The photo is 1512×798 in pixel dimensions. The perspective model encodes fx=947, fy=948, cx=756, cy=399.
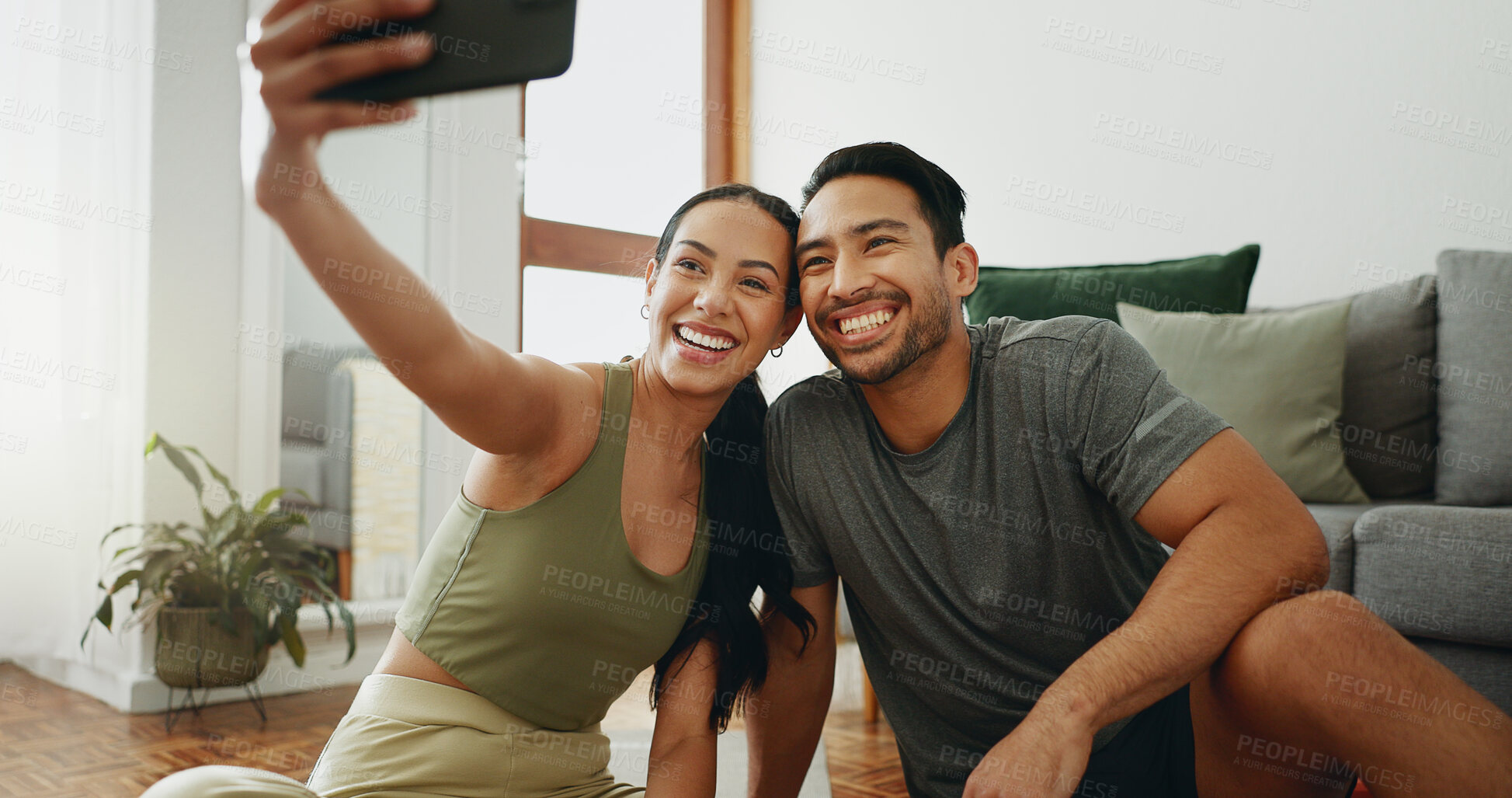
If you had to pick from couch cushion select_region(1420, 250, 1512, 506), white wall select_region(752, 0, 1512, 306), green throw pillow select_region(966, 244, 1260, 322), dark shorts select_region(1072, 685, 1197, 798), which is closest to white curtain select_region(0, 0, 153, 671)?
green throw pillow select_region(966, 244, 1260, 322)

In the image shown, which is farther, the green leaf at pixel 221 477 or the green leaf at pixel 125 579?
the green leaf at pixel 221 477

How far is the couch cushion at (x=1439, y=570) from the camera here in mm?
1351

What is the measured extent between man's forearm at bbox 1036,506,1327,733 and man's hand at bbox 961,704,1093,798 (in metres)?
0.02

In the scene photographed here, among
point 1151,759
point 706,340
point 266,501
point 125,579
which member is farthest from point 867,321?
point 125,579

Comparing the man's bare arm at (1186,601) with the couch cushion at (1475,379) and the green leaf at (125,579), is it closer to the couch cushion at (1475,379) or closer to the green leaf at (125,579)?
the couch cushion at (1475,379)

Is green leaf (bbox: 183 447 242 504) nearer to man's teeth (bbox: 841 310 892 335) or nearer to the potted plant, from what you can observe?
the potted plant

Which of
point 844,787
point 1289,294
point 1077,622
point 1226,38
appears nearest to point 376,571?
point 844,787

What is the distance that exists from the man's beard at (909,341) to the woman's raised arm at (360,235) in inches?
16.6

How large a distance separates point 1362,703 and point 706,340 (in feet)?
2.65

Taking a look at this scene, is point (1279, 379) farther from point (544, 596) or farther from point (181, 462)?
point (181, 462)

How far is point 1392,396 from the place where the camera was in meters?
1.96

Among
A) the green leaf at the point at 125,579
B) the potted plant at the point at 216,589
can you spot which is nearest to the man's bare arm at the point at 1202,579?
the potted plant at the point at 216,589

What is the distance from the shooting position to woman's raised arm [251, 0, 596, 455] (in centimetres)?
64

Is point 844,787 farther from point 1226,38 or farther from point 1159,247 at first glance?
point 1226,38
